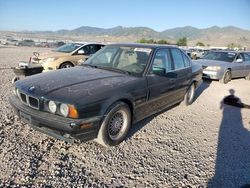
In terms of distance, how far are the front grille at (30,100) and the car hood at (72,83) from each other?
7cm

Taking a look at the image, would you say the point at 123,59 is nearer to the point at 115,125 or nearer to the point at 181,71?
the point at 115,125

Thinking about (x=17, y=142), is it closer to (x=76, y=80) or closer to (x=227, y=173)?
(x=76, y=80)

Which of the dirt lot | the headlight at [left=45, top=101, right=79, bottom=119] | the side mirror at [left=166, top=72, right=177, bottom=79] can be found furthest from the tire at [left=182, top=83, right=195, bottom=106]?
the headlight at [left=45, top=101, right=79, bottom=119]

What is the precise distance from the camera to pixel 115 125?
3758 mm

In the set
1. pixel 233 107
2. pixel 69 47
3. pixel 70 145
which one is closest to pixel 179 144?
pixel 70 145

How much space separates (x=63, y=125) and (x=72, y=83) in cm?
76

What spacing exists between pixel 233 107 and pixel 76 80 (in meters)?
4.91

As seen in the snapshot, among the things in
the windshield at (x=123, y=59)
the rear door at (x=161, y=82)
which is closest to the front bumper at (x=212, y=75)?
the rear door at (x=161, y=82)

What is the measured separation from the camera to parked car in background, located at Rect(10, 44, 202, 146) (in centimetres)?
314

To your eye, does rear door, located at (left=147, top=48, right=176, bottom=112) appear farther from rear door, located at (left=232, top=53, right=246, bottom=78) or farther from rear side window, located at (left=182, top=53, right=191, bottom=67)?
rear door, located at (left=232, top=53, right=246, bottom=78)

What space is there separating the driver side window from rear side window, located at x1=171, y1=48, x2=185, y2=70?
0.28 meters

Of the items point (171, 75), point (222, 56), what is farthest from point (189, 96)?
point (222, 56)

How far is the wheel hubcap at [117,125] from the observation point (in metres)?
3.68

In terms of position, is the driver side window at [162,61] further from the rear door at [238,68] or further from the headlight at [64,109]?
the rear door at [238,68]
